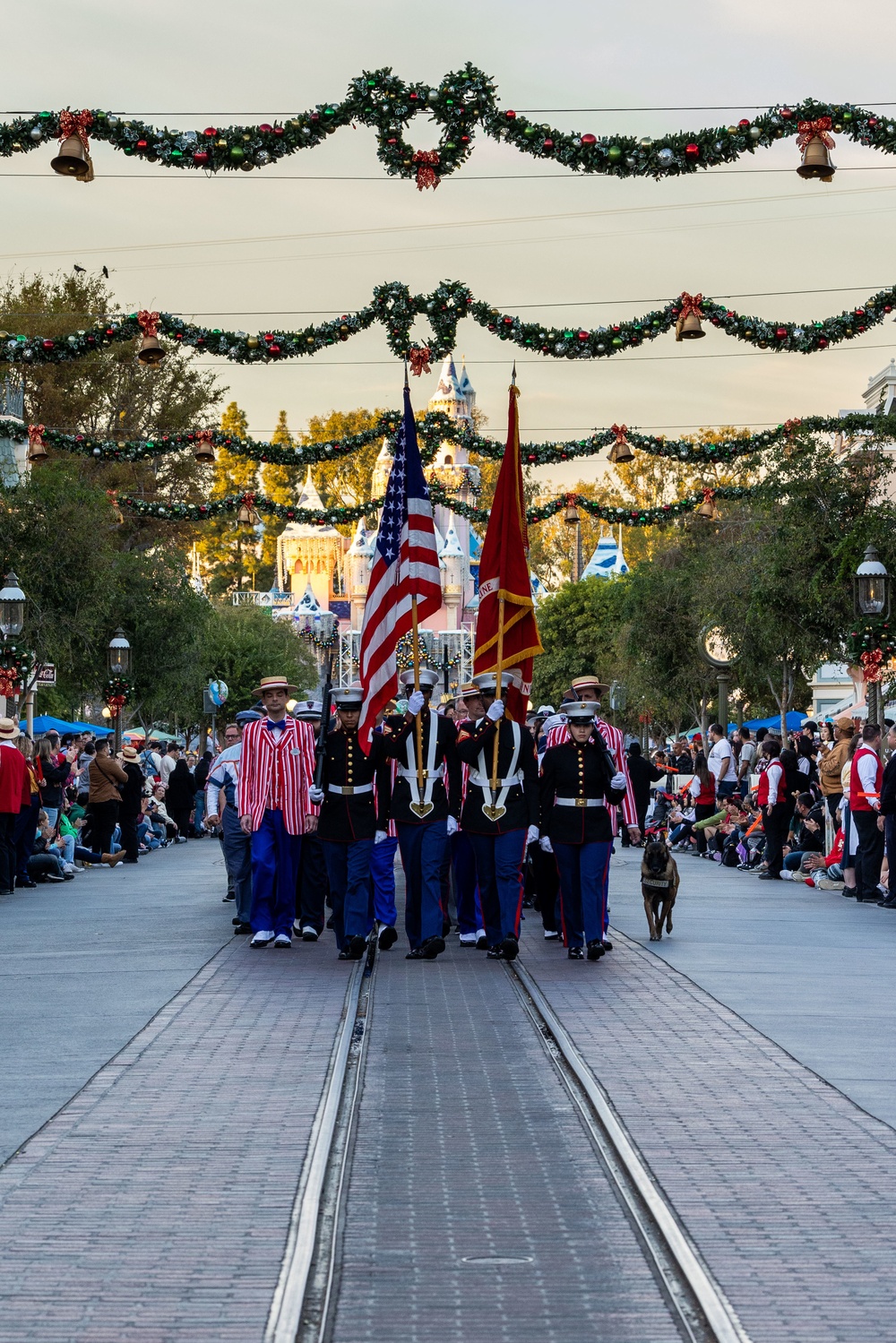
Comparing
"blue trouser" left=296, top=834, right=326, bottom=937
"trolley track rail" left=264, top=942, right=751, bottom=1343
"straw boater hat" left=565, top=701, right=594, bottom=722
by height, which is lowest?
"trolley track rail" left=264, top=942, right=751, bottom=1343

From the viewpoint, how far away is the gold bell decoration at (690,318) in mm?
18797

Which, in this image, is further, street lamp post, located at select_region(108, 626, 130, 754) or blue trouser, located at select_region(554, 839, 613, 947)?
street lamp post, located at select_region(108, 626, 130, 754)

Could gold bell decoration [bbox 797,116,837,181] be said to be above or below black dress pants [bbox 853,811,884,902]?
above

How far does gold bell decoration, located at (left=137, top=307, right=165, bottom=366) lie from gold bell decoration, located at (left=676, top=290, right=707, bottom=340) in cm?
525

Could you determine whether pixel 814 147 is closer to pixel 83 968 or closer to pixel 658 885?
pixel 658 885

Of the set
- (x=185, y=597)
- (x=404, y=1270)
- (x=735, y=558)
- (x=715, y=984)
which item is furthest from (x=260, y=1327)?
(x=185, y=597)

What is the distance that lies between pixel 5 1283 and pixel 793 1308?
2.36 metres

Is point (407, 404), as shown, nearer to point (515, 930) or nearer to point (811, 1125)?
point (515, 930)

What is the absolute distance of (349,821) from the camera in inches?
547

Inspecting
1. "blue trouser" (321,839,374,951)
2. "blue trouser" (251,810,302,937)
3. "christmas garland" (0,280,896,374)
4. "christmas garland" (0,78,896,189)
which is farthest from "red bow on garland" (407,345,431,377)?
"blue trouser" (321,839,374,951)

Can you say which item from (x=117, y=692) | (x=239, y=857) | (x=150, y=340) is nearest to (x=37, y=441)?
(x=150, y=340)

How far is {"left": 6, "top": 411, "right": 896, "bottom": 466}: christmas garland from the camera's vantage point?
75.8 ft

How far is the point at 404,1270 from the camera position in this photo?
5.88 m

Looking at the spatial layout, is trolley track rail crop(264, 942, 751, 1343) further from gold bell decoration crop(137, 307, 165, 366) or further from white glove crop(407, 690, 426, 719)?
gold bell decoration crop(137, 307, 165, 366)
